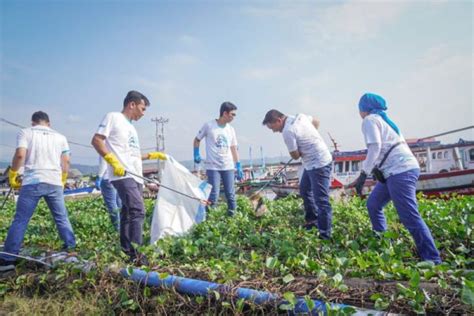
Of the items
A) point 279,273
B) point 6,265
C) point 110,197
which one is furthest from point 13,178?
point 279,273

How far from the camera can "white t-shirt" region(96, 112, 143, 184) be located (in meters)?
3.16

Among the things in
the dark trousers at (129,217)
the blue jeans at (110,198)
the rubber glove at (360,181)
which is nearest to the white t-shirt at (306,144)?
the rubber glove at (360,181)

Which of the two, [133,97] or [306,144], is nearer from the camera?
[133,97]

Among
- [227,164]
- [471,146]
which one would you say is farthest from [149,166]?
[227,164]

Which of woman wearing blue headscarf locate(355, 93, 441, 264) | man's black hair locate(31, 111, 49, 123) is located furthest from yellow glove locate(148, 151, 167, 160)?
woman wearing blue headscarf locate(355, 93, 441, 264)

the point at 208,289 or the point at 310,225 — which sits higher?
the point at 310,225

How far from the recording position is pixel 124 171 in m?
3.11

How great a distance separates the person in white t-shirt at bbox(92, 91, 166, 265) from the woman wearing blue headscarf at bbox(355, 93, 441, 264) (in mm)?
2265

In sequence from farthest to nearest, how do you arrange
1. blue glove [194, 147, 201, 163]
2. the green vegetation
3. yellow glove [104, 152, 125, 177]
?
blue glove [194, 147, 201, 163]
yellow glove [104, 152, 125, 177]
the green vegetation

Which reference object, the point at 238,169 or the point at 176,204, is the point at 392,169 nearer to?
the point at 176,204

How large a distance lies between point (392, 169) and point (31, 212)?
12.3 ft

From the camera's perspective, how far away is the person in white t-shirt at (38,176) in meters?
3.41

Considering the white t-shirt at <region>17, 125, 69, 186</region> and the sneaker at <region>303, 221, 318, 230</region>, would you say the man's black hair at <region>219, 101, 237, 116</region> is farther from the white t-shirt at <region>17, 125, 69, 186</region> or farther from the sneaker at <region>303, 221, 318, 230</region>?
the white t-shirt at <region>17, 125, 69, 186</region>

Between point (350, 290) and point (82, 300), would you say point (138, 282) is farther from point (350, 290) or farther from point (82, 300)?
point (350, 290)
